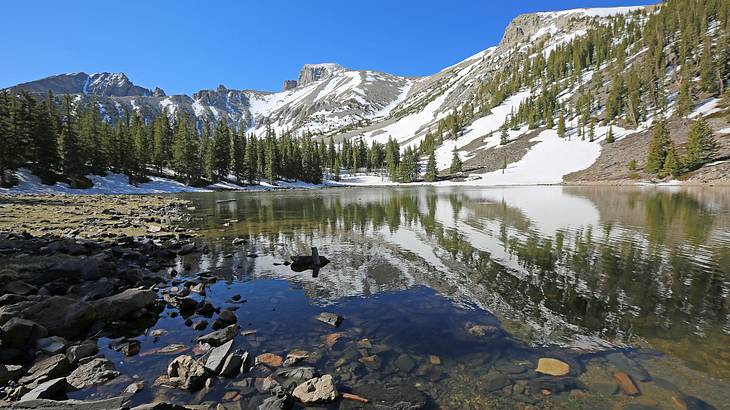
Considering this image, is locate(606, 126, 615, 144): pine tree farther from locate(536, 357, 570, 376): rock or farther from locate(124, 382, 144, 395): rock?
locate(124, 382, 144, 395): rock

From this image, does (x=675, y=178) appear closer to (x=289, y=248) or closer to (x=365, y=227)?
(x=365, y=227)

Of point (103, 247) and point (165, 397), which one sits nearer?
point (165, 397)

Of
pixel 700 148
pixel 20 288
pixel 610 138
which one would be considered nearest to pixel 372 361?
pixel 20 288

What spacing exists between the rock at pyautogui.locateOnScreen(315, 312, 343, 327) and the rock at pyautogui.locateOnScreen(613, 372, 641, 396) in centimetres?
703

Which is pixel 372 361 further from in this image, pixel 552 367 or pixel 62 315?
pixel 62 315

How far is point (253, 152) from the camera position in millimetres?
114188

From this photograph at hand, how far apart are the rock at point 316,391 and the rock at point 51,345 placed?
6058 millimetres

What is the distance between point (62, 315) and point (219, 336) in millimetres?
4472

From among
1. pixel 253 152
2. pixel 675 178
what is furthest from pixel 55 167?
pixel 675 178

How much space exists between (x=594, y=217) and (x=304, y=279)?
1194 inches

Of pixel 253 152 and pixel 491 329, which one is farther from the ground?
pixel 253 152

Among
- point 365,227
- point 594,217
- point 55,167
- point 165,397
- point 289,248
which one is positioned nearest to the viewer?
point 165,397

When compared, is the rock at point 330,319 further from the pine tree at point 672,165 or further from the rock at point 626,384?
the pine tree at point 672,165

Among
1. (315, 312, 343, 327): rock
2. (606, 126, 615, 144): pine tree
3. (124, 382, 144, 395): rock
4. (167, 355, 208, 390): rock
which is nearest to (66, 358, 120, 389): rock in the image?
(124, 382, 144, 395): rock
